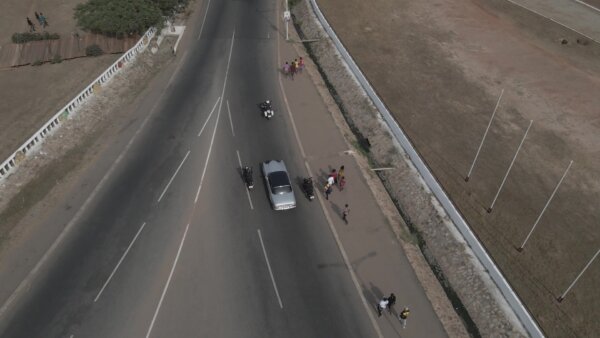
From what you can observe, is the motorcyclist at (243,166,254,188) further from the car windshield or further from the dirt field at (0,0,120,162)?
the dirt field at (0,0,120,162)

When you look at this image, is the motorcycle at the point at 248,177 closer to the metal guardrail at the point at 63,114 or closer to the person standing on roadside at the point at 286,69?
the person standing on roadside at the point at 286,69

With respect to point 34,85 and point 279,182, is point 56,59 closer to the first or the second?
point 34,85

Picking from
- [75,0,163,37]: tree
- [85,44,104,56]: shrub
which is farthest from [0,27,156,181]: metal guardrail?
[85,44,104,56]: shrub

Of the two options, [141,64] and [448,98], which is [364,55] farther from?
[141,64]

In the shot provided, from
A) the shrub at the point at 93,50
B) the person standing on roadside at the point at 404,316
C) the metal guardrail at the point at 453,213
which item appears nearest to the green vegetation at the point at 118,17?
the shrub at the point at 93,50

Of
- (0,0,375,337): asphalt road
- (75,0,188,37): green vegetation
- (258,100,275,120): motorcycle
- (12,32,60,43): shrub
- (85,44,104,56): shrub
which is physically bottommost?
(0,0,375,337): asphalt road

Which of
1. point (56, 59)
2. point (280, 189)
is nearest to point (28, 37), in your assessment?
point (56, 59)
